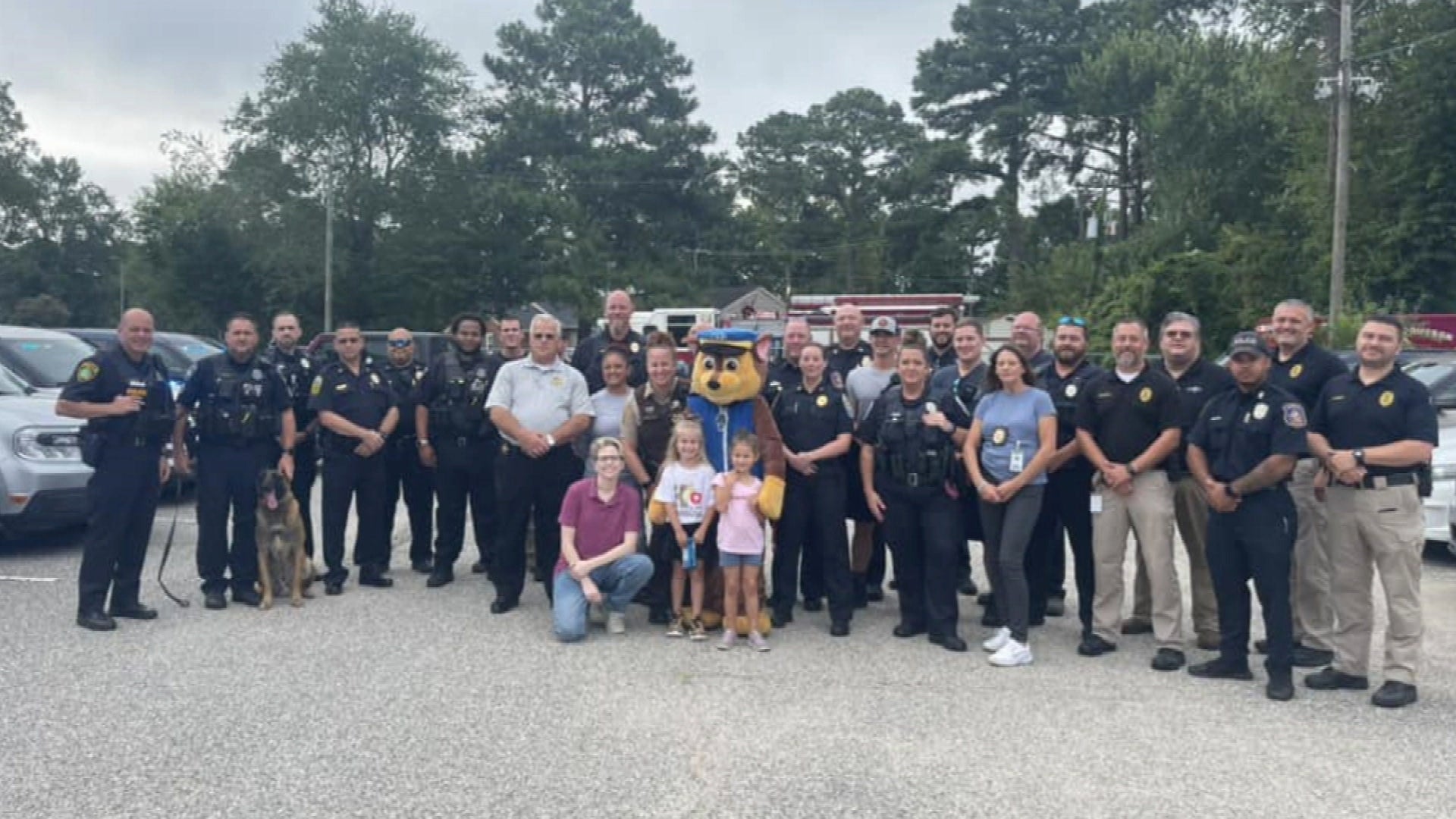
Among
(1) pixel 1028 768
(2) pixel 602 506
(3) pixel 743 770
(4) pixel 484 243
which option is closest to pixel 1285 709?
(1) pixel 1028 768

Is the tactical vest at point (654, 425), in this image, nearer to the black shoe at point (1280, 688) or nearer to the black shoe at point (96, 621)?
the black shoe at point (96, 621)

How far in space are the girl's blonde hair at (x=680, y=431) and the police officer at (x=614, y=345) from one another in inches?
50.5

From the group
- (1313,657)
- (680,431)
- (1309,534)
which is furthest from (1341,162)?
(680,431)

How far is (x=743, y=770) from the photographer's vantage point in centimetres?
464

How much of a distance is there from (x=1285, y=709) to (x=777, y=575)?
9.57ft

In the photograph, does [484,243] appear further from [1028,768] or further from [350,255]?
[1028,768]

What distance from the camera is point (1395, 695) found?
18.2ft

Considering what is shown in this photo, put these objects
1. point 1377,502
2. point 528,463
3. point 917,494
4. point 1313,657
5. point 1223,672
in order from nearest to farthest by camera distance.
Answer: point 1377,502
point 1223,672
point 1313,657
point 917,494
point 528,463

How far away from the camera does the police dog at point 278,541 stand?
24.1 ft

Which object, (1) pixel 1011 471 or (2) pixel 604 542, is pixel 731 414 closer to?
(2) pixel 604 542

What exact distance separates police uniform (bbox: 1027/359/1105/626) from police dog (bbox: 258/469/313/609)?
473cm

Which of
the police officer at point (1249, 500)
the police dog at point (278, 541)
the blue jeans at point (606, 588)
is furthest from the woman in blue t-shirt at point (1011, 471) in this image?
the police dog at point (278, 541)

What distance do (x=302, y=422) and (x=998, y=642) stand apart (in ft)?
16.8

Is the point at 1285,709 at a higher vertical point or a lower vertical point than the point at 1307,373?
lower
